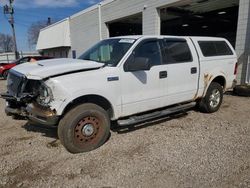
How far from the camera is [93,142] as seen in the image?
402 centimetres

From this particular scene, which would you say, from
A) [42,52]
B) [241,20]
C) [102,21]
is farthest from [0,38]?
[241,20]

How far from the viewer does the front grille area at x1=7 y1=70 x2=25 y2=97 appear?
402 cm

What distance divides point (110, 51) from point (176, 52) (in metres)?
1.50

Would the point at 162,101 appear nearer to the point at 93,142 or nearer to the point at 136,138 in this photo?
the point at 136,138

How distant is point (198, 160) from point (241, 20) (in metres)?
7.22

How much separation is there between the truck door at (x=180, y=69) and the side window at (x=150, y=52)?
0.54ft

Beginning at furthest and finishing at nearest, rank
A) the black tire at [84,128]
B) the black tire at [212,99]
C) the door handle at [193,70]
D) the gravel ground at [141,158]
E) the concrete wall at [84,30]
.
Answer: the concrete wall at [84,30], the black tire at [212,99], the door handle at [193,70], the black tire at [84,128], the gravel ground at [141,158]

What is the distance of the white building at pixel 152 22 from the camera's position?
29.2ft

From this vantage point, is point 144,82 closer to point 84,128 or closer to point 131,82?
point 131,82

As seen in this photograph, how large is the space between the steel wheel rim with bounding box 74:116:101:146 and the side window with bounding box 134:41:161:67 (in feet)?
5.00

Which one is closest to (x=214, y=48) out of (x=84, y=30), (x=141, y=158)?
(x=141, y=158)

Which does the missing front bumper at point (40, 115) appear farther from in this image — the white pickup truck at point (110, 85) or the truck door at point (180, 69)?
the truck door at point (180, 69)

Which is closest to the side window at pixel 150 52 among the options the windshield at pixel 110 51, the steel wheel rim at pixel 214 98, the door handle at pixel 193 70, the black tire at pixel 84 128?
the windshield at pixel 110 51

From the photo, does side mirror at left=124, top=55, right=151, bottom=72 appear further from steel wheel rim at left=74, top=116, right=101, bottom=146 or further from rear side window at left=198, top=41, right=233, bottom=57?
rear side window at left=198, top=41, right=233, bottom=57
